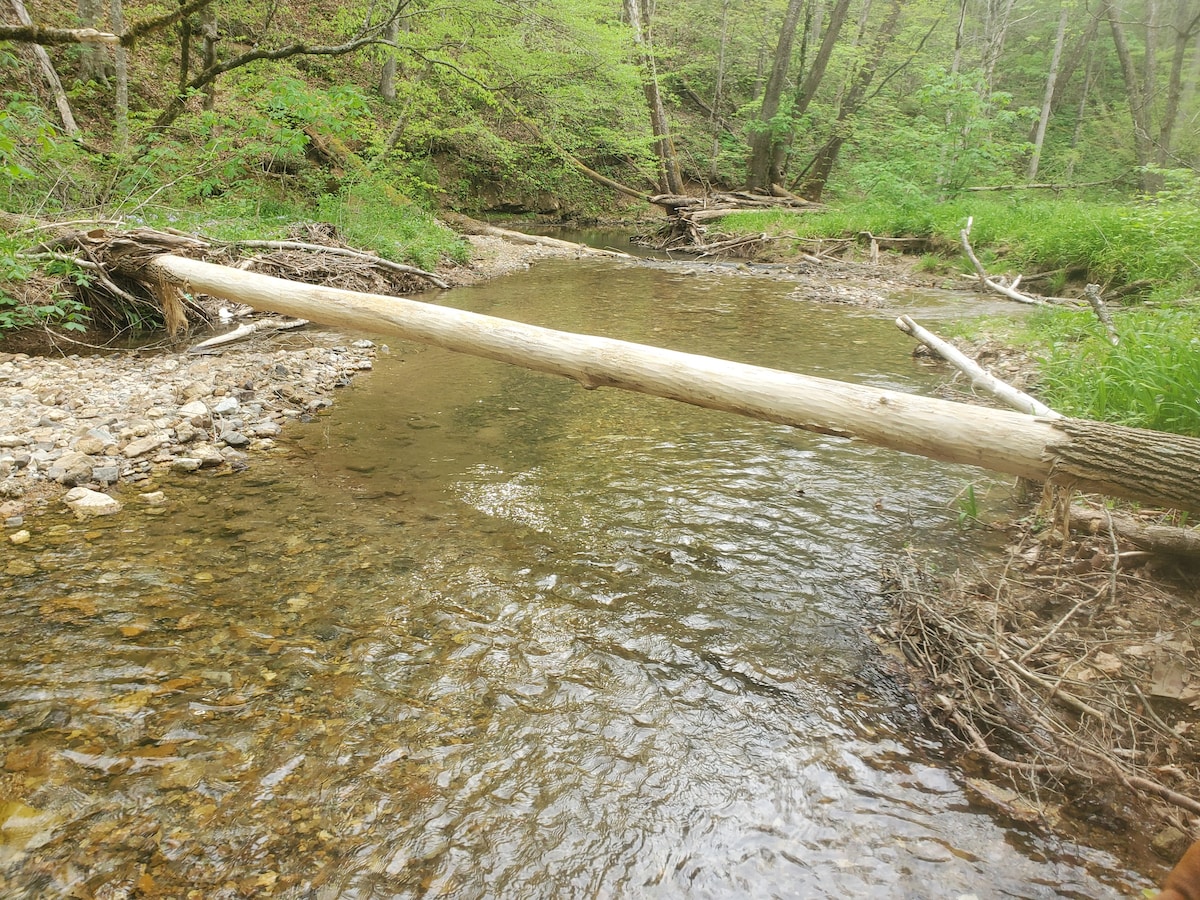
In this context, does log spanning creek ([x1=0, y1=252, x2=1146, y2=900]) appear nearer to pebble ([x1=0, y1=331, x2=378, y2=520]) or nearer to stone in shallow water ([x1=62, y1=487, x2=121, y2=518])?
stone in shallow water ([x1=62, y1=487, x2=121, y2=518])

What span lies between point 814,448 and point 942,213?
452 inches

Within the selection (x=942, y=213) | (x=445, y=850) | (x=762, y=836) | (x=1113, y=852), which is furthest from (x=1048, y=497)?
(x=942, y=213)

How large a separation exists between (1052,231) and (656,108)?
47.2 ft

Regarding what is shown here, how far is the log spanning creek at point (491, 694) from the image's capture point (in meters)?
1.83

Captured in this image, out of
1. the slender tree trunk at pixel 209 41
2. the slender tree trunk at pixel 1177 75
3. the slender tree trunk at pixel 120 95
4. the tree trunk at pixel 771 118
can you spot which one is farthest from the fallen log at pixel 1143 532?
the slender tree trunk at pixel 1177 75

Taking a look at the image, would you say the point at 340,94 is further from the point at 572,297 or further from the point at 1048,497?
the point at 1048,497

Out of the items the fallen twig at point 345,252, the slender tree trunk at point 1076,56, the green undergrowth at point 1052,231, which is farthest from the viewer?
the slender tree trunk at point 1076,56

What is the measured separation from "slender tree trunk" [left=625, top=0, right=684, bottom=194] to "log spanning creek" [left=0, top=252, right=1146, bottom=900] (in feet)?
59.4

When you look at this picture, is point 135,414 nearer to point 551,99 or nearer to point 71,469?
point 71,469

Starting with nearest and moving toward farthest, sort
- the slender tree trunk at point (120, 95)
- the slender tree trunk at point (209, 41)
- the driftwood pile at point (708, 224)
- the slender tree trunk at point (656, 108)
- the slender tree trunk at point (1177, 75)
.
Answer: the slender tree trunk at point (120, 95) < the slender tree trunk at point (209, 41) < the driftwood pile at point (708, 224) < the slender tree trunk at point (1177, 75) < the slender tree trunk at point (656, 108)

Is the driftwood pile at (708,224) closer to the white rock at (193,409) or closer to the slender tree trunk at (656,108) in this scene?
the slender tree trunk at (656,108)

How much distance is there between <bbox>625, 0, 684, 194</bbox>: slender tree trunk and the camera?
765 inches

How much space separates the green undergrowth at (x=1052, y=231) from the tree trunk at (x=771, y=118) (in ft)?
14.0

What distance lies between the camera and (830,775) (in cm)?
217
